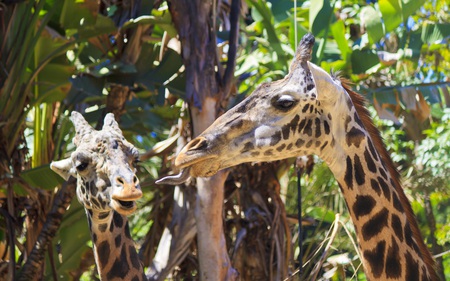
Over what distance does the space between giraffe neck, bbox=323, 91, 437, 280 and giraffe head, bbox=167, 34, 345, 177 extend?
10 centimetres

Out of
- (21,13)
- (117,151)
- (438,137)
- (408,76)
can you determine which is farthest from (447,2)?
(117,151)

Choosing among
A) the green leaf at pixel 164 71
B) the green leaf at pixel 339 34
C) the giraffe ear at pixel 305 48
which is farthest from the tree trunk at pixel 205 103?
the giraffe ear at pixel 305 48

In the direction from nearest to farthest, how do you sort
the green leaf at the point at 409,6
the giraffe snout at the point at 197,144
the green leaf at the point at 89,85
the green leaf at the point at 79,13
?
the giraffe snout at the point at 197,144
the green leaf at the point at 89,85
the green leaf at the point at 79,13
the green leaf at the point at 409,6

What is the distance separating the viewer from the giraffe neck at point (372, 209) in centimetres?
411

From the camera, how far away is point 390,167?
4.43 metres

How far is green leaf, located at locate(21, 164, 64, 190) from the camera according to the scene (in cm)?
684

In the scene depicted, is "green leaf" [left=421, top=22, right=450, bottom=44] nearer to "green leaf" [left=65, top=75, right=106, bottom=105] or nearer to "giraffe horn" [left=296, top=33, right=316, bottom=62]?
"green leaf" [left=65, top=75, right=106, bottom=105]

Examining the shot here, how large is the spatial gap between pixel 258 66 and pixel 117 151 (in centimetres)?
422

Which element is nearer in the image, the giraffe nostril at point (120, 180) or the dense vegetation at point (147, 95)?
the giraffe nostril at point (120, 180)

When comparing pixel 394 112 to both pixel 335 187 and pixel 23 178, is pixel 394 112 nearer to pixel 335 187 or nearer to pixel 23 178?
pixel 335 187

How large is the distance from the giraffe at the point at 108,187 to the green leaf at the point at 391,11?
3.49 m

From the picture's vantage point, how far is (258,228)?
26.0ft

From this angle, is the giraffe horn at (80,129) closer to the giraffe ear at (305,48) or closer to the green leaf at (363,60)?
the giraffe ear at (305,48)

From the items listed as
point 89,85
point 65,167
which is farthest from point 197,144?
point 89,85
